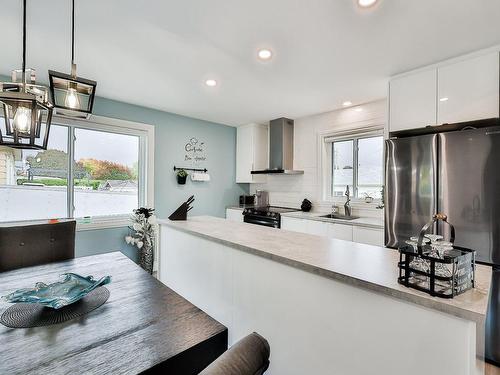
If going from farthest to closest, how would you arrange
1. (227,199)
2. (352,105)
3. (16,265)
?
(227,199) → (352,105) → (16,265)

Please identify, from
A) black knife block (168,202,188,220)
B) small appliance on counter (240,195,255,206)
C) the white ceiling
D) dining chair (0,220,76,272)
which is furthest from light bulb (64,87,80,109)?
small appliance on counter (240,195,255,206)

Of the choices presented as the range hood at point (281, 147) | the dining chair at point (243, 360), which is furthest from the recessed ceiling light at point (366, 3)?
the range hood at point (281, 147)

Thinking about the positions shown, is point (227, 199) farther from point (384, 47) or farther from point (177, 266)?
point (384, 47)

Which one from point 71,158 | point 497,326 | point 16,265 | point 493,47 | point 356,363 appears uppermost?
point 493,47

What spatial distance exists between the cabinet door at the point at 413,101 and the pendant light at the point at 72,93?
2.58m

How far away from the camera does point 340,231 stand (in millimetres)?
3076

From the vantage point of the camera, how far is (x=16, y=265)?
1.82 m

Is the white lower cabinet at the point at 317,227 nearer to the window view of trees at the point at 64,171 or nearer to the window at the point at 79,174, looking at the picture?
the window at the point at 79,174

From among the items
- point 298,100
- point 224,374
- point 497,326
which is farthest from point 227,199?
point 224,374

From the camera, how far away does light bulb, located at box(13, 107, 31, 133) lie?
1150 millimetres

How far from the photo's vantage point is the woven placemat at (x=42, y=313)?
100 centimetres

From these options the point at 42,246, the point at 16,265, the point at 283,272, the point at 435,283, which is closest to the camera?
the point at 435,283

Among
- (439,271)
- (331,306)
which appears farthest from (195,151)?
(439,271)

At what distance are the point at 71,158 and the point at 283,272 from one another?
10.4ft
